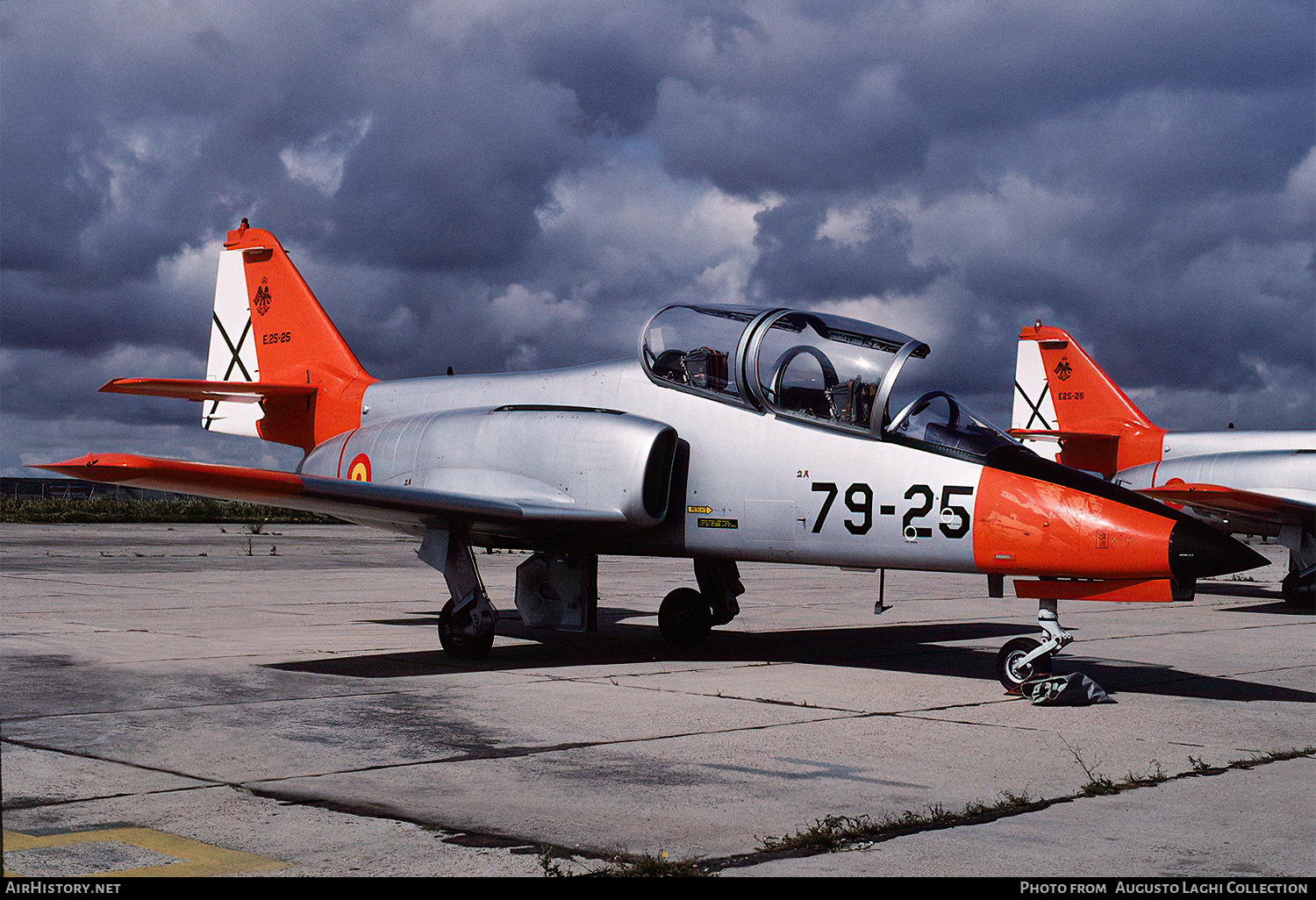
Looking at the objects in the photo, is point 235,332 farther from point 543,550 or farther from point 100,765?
point 100,765

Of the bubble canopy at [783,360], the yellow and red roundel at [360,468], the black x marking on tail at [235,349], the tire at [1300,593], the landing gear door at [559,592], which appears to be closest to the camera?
the bubble canopy at [783,360]

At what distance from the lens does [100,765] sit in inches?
236

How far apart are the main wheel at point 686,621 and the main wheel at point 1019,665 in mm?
3603

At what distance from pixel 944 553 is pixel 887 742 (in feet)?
7.96

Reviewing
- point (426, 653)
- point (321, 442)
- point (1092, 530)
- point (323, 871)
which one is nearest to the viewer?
point (323, 871)

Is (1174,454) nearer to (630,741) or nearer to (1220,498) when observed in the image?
(1220,498)

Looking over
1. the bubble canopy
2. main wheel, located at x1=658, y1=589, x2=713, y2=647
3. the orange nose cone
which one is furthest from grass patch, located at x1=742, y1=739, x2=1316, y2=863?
main wheel, located at x1=658, y1=589, x2=713, y2=647

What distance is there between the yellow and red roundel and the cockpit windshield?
3230 millimetres

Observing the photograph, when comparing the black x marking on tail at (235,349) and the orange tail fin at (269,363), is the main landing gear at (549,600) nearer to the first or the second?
the orange tail fin at (269,363)

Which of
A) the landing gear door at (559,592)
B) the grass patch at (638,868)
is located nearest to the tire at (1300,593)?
the landing gear door at (559,592)

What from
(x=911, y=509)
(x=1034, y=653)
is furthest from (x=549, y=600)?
(x=1034, y=653)

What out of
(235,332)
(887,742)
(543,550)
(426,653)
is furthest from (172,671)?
(235,332)

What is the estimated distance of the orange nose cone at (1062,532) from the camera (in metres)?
8.34

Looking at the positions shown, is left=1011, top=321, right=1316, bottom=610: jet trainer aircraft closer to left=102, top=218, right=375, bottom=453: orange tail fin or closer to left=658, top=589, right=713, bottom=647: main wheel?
left=658, top=589, right=713, bottom=647: main wheel
